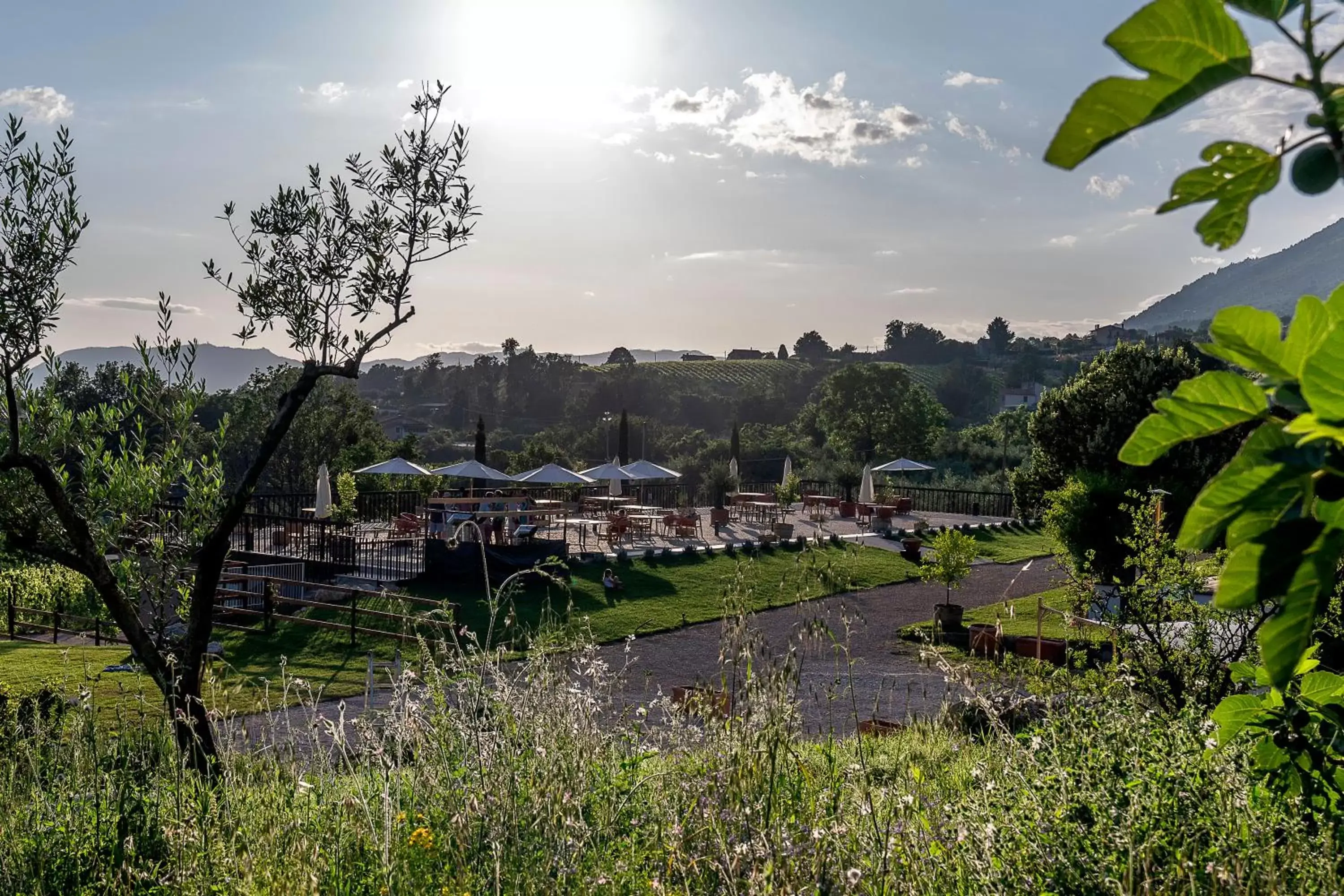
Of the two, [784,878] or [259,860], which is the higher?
[784,878]

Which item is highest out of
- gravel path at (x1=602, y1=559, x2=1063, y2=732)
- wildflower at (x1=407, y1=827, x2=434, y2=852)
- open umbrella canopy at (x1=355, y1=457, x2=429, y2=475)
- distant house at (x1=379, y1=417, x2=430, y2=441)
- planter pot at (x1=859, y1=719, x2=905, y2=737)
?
distant house at (x1=379, y1=417, x2=430, y2=441)

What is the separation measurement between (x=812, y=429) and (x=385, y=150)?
56.5 metres

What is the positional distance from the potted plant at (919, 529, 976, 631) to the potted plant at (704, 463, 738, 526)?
33.4 ft

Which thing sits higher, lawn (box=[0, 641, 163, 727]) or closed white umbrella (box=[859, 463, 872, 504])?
closed white umbrella (box=[859, 463, 872, 504])

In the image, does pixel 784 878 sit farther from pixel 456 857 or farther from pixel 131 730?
pixel 131 730

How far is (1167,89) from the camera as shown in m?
0.56

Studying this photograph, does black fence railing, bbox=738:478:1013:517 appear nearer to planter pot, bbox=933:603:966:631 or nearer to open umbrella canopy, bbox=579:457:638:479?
open umbrella canopy, bbox=579:457:638:479

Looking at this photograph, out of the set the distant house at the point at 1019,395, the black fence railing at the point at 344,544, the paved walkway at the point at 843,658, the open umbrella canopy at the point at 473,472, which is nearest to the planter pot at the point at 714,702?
the paved walkway at the point at 843,658

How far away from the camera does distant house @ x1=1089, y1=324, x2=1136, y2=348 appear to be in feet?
445

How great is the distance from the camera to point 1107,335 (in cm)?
15450

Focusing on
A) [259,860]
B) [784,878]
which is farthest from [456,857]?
[784,878]

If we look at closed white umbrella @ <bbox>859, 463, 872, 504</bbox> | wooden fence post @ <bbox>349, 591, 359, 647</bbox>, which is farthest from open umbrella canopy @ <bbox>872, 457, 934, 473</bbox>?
wooden fence post @ <bbox>349, 591, 359, 647</bbox>

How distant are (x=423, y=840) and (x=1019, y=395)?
99.6 meters

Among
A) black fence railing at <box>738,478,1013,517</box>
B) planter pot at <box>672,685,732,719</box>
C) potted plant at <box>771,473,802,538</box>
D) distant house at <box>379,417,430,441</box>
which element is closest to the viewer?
planter pot at <box>672,685,732,719</box>
